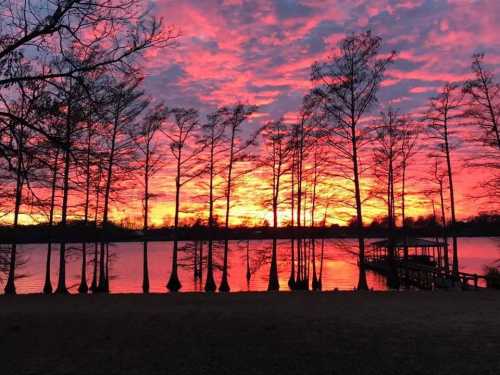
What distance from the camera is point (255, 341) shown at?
32.1ft

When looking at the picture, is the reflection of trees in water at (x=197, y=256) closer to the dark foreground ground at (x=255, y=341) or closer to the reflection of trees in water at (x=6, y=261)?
the reflection of trees in water at (x=6, y=261)

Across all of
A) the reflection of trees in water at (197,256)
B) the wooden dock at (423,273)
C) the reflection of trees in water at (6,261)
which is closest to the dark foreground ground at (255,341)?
the reflection of trees in water at (6,261)

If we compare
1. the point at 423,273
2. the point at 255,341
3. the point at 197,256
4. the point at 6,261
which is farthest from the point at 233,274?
the point at 255,341

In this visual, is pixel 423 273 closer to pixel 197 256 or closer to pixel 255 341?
pixel 197 256

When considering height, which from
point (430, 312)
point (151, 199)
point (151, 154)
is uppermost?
point (151, 154)

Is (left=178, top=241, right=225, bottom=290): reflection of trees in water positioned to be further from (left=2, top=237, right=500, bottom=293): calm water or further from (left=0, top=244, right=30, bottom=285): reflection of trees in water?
(left=0, top=244, right=30, bottom=285): reflection of trees in water

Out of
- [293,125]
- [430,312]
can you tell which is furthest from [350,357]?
[293,125]

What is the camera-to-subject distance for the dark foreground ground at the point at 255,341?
8164 mm

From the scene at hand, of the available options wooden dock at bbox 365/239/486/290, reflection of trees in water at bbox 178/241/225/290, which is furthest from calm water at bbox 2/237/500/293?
wooden dock at bbox 365/239/486/290

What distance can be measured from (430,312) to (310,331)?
212 inches

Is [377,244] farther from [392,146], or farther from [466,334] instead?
[466,334]

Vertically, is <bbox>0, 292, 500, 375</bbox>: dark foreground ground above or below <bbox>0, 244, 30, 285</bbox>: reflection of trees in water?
below

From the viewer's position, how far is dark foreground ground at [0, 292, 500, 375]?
8.16 meters

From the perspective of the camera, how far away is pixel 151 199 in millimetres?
32406
